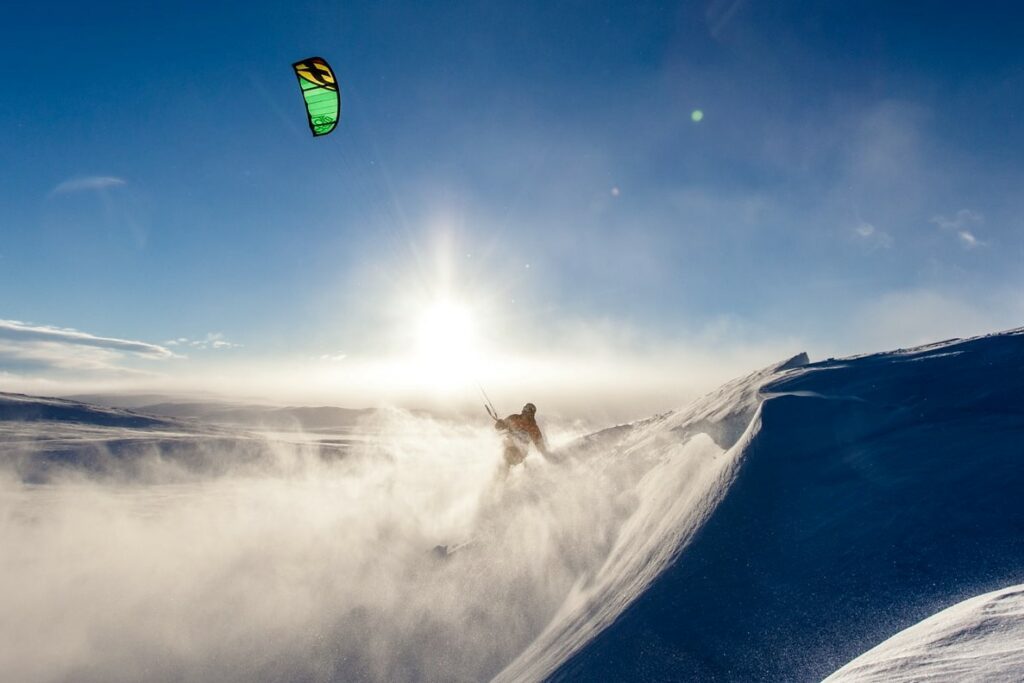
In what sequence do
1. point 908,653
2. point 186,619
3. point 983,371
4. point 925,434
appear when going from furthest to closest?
1. point 186,619
2. point 983,371
3. point 925,434
4. point 908,653

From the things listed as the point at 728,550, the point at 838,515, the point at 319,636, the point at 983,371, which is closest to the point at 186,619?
the point at 319,636

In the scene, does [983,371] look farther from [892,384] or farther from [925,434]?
[925,434]

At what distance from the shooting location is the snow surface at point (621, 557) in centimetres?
546

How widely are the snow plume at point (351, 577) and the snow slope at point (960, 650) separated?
3.55 meters

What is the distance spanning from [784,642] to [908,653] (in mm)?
2136

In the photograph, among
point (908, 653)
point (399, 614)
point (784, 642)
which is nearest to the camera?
point (908, 653)

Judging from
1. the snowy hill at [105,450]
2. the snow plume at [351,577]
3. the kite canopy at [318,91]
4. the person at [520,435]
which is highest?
the kite canopy at [318,91]

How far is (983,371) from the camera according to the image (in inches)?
316

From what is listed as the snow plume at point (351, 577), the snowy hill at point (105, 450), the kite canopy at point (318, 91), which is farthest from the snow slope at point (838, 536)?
the snowy hill at point (105, 450)

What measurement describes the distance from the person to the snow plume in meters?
0.48

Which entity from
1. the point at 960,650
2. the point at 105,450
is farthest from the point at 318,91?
the point at 105,450

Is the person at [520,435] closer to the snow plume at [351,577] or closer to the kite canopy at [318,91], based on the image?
the snow plume at [351,577]

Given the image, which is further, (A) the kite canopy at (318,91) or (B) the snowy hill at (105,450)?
(B) the snowy hill at (105,450)

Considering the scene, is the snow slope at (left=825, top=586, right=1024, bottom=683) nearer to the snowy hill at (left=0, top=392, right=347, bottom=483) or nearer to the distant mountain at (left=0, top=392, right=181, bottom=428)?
the snowy hill at (left=0, top=392, right=347, bottom=483)
